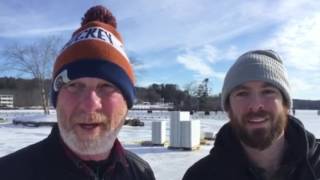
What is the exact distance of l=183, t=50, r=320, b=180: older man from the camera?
9.95 ft

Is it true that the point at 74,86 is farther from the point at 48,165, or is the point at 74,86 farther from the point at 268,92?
the point at 268,92

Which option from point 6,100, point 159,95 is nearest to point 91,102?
point 6,100

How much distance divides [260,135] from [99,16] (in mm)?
1335

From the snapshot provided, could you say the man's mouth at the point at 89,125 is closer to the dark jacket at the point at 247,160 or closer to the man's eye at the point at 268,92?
the dark jacket at the point at 247,160

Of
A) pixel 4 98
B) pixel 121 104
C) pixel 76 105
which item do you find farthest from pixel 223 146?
pixel 4 98

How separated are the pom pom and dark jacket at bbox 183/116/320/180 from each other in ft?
4.14

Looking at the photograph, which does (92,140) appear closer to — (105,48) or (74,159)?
(74,159)

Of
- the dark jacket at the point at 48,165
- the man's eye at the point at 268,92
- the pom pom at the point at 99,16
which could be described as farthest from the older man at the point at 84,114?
the man's eye at the point at 268,92

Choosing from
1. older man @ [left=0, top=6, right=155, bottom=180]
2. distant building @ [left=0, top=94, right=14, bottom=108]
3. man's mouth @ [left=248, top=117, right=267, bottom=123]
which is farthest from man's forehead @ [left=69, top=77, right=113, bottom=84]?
distant building @ [left=0, top=94, right=14, bottom=108]

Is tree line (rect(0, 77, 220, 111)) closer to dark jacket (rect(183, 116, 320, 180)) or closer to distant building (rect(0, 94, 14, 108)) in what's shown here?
distant building (rect(0, 94, 14, 108))

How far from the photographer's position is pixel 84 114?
2160 mm

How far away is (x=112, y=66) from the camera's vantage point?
7.66ft

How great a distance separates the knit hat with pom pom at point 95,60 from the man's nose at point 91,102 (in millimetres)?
123

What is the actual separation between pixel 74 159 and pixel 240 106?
4.34 ft
